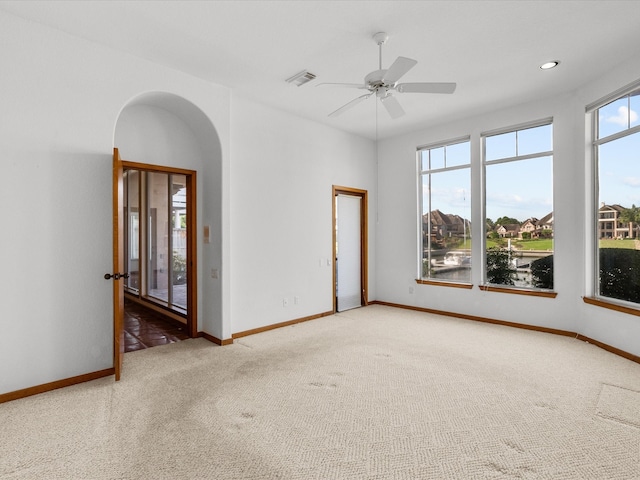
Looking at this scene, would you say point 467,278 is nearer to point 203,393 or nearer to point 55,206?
point 203,393

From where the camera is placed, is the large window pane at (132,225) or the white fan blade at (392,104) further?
the large window pane at (132,225)

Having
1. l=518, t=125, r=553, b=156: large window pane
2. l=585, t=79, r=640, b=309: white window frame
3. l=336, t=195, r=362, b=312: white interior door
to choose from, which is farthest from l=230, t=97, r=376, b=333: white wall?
l=585, t=79, r=640, b=309: white window frame

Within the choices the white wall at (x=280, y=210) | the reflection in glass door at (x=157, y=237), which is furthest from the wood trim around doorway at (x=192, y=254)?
the reflection in glass door at (x=157, y=237)

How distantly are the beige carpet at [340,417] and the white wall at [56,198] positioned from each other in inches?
14.8

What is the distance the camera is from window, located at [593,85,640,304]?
3.76 metres

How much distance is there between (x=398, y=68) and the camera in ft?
9.18

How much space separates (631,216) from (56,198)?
574 cm

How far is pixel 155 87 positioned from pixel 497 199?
4710 mm

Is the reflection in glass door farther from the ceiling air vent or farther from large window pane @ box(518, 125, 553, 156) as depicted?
large window pane @ box(518, 125, 553, 156)

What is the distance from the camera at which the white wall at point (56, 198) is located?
2.85m

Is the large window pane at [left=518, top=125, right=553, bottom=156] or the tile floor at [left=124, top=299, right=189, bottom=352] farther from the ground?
the large window pane at [left=518, top=125, right=553, bottom=156]

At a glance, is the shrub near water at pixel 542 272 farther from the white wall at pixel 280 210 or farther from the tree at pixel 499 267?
the white wall at pixel 280 210

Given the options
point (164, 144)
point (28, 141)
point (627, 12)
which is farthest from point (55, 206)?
point (627, 12)

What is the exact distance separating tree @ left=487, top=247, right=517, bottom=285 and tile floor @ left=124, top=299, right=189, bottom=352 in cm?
446
